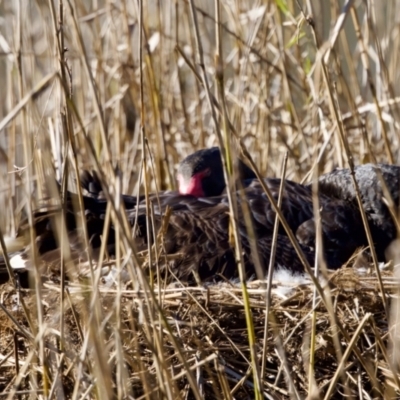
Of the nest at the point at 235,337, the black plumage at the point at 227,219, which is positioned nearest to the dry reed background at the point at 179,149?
the nest at the point at 235,337

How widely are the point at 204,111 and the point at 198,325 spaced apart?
2001 mm

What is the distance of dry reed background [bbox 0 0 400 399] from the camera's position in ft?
6.46

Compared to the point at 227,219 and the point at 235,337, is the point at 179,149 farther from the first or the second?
the point at 235,337

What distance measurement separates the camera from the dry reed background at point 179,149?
6.46 ft

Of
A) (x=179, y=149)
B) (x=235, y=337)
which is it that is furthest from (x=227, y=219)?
(x=179, y=149)

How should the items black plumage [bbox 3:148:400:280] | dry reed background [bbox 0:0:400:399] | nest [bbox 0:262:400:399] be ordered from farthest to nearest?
black plumage [bbox 3:148:400:280]
nest [bbox 0:262:400:399]
dry reed background [bbox 0:0:400:399]

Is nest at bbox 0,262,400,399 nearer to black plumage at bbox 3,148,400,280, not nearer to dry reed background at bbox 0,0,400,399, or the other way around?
dry reed background at bbox 0,0,400,399

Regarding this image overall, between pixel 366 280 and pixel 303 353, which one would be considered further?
pixel 366 280

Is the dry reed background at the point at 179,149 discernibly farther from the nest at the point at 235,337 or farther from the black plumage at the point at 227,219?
the black plumage at the point at 227,219

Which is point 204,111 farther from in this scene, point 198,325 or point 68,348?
point 68,348

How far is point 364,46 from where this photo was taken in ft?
11.4

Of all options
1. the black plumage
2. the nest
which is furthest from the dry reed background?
the black plumage

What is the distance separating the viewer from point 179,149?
4422 millimetres

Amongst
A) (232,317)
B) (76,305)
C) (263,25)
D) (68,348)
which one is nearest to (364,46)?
(263,25)
